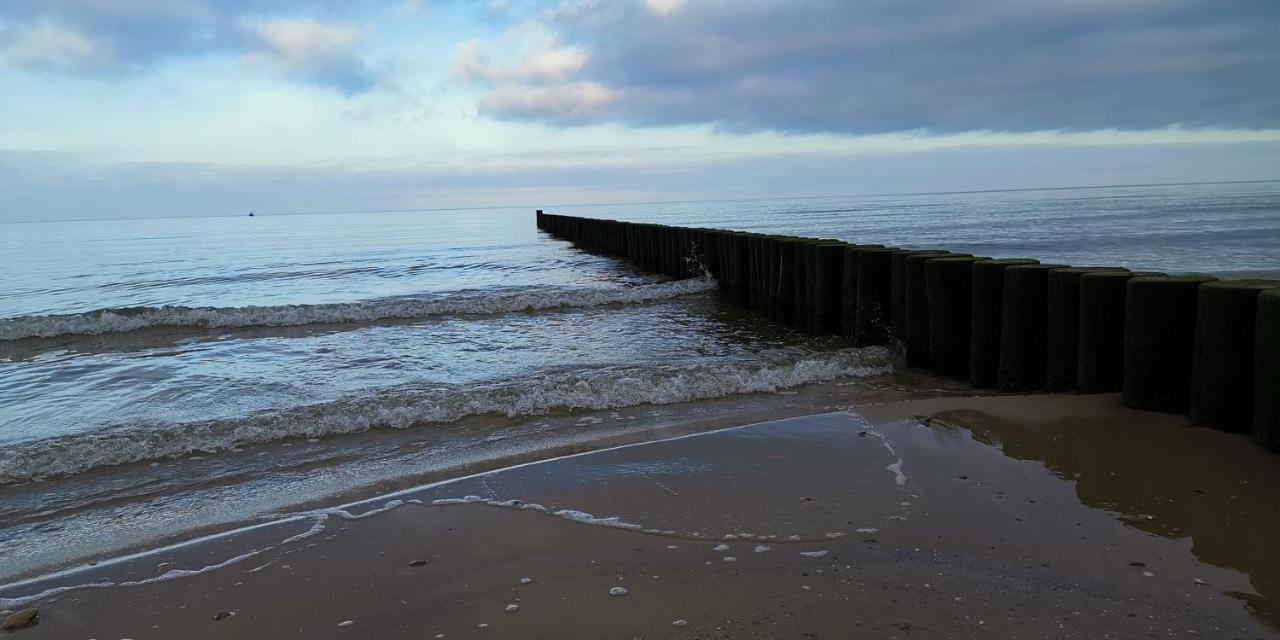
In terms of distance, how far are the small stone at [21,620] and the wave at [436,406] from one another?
2568mm

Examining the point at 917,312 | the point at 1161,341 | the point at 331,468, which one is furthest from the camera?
the point at 917,312

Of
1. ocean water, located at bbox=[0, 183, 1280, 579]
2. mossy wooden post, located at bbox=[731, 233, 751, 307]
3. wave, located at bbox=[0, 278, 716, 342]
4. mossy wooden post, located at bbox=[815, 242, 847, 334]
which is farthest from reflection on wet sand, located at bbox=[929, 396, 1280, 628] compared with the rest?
wave, located at bbox=[0, 278, 716, 342]

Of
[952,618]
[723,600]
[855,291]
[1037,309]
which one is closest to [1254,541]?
[952,618]

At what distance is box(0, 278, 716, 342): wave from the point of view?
1227 cm

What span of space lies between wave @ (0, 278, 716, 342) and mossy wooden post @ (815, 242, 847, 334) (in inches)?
199

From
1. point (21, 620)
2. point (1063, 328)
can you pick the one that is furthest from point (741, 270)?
point (21, 620)

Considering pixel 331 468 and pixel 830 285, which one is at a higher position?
pixel 830 285

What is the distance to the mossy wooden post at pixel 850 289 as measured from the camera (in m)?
8.61

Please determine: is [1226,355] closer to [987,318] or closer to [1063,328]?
[1063,328]

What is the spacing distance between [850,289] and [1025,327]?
2773mm

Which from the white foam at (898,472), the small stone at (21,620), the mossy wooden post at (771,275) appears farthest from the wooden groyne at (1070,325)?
the small stone at (21,620)

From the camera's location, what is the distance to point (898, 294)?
7773mm

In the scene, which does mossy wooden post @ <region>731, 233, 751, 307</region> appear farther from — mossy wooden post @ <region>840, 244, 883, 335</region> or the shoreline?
the shoreline

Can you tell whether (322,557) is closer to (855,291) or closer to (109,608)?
(109,608)
